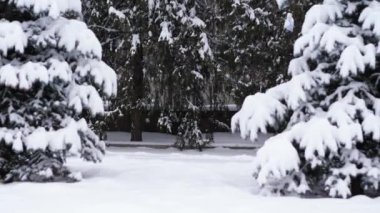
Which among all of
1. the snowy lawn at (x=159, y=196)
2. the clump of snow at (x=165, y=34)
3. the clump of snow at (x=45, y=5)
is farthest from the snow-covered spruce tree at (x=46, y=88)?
the clump of snow at (x=165, y=34)

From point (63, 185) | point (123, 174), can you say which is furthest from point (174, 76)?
point (63, 185)

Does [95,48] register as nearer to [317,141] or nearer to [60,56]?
[60,56]

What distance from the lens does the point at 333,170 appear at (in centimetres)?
752

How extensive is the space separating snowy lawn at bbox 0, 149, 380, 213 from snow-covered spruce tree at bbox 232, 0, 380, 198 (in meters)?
0.41

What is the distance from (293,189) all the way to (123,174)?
3178mm

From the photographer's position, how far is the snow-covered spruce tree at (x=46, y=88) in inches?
333

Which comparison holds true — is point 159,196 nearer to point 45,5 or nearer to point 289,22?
point 45,5

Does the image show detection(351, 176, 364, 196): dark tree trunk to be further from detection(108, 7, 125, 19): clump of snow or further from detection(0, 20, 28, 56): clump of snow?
detection(108, 7, 125, 19): clump of snow

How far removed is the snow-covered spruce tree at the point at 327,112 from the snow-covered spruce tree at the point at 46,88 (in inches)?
96.5

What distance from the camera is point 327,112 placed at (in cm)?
775

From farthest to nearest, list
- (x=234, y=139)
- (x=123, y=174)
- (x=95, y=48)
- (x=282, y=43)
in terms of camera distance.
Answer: (x=234, y=139)
(x=282, y=43)
(x=123, y=174)
(x=95, y=48)

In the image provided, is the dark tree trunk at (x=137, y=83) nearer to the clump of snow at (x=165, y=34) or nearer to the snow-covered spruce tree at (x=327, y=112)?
the clump of snow at (x=165, y=34)

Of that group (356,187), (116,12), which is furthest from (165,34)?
(356,187)

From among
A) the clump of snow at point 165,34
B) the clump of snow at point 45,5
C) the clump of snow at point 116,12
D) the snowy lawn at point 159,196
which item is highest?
the clump of snow at point 116,12
